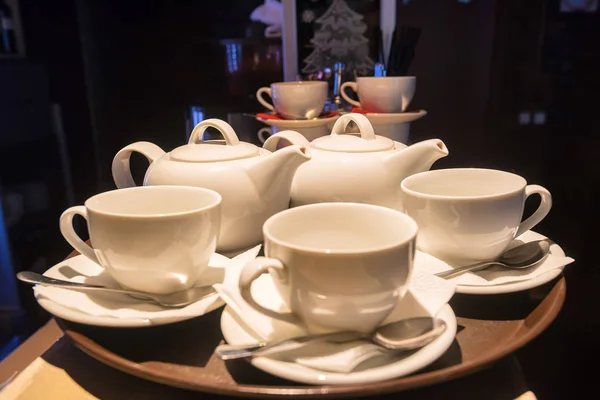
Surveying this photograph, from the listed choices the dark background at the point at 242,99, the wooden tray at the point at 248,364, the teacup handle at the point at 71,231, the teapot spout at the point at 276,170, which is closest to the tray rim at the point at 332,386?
the wooden tray at the point at 248,364

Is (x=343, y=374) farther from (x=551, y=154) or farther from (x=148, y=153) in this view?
(x=551, y=154)

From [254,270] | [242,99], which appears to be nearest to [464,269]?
[254,270]

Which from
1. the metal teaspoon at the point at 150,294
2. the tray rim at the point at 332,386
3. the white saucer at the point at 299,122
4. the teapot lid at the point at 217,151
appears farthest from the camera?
the white saucer at the point at 299,122

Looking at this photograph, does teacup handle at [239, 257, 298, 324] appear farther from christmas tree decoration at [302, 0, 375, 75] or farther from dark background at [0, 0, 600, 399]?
christmas tree decoration at [302, 0, 375, 75]

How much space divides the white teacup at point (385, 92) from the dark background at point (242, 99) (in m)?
0.34

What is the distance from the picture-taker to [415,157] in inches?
22.7

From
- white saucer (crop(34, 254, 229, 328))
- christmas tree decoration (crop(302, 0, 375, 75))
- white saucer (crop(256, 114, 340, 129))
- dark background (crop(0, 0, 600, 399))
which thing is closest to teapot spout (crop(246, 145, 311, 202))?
white saucer (crop(34, 254, 229, 328))

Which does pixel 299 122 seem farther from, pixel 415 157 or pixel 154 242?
pixel 154 242

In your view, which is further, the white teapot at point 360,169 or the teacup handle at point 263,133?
the teacup handle at point 263,133

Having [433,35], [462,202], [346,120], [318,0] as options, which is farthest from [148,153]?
[433,35]

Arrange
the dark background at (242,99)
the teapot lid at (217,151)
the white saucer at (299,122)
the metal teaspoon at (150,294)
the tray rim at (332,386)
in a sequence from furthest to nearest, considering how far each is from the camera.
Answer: the dark background at (242,99) < the white saucer at (299,122) < the teapot lid at (217,151) < the metal teaspoon at (150,294) < the tray rim at (332,386)

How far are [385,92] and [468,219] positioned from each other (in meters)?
0.54

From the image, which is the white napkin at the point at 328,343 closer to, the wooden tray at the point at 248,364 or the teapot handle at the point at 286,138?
the wooden tray at the point at 248,364

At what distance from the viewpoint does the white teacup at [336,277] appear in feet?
1.20
